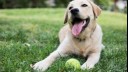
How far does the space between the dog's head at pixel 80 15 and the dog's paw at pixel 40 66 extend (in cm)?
80

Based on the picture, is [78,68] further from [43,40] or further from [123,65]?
[43,40]

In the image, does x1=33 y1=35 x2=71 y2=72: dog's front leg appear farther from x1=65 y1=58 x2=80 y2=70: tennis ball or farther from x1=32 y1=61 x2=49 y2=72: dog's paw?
x1=65 y1=58 x2=80 y2=70: tennis ball

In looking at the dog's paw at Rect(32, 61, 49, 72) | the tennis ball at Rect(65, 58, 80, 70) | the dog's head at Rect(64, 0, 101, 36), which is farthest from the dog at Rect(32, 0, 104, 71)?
the tennis ball at Rect(65, 58, 80, 70)

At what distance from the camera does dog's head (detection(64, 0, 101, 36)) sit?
231 inches

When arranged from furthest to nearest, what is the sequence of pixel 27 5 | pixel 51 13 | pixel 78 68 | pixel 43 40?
pixel 27 5 → pixel 51 13 → pixel 43 40 → pixel 78 68

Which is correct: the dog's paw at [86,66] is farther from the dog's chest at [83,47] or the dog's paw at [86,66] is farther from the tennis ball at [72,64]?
the dog's chest at [83,47]

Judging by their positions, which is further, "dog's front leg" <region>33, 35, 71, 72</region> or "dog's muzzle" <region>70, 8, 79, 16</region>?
"dog's muzzle" <region>70, 8, 79, 16</region>

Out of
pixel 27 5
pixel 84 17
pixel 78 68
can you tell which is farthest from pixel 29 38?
pixel 27 5

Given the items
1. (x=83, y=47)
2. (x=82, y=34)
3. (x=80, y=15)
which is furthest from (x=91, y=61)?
(x=80, y=15)

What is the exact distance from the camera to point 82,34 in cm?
616

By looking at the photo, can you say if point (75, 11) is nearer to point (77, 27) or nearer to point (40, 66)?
point (77, 27)

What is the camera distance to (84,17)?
234 inches

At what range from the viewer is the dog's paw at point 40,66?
527 cm

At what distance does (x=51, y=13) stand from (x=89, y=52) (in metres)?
11.6
